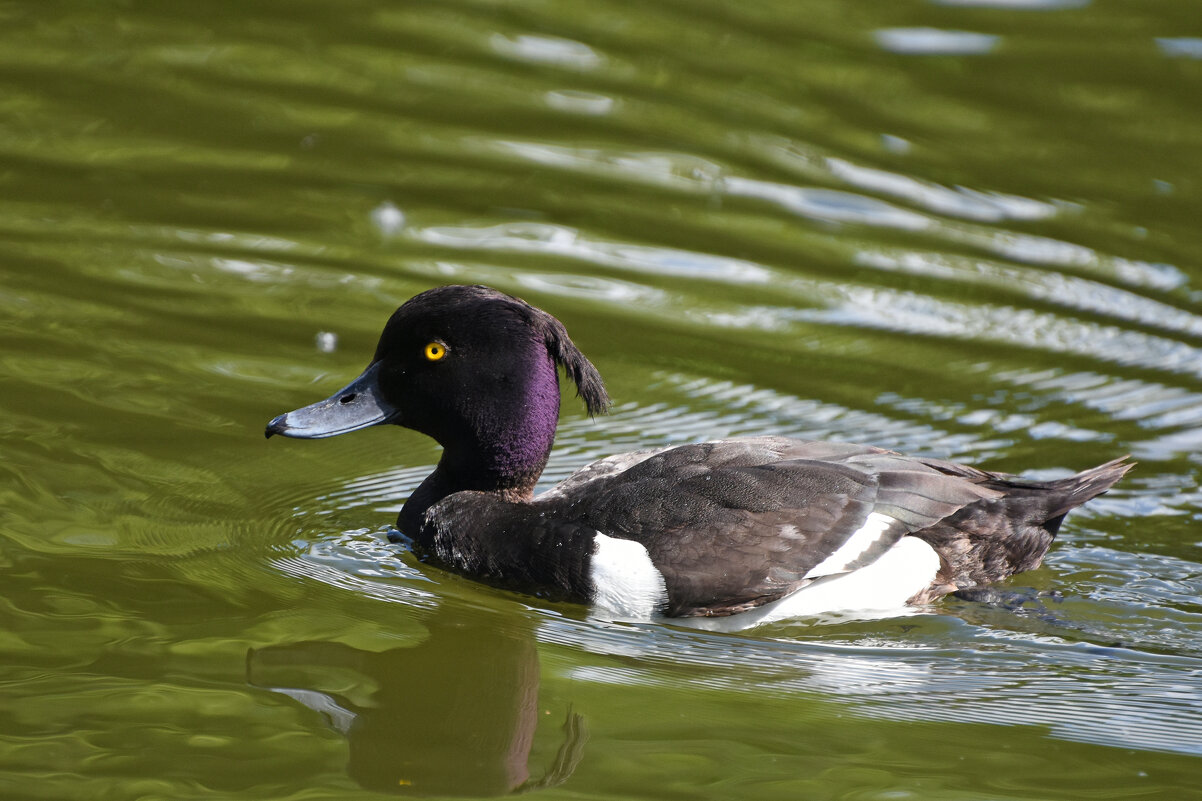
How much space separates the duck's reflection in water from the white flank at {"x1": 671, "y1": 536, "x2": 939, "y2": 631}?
1.02m

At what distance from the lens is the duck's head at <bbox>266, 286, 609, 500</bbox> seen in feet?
19.7

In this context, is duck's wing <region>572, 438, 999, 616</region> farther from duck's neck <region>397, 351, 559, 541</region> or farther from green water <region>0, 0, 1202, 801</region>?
duck's neck <region>397, 351, 559, 541</region>

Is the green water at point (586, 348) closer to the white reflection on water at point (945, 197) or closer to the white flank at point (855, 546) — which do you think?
the white reflection on water at point (945, 197)

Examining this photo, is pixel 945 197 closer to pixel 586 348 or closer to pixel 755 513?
pixel 586 348

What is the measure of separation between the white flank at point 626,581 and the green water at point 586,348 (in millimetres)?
111

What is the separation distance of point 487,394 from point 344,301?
2.69m

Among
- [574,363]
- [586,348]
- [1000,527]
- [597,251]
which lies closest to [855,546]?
[1000,527]

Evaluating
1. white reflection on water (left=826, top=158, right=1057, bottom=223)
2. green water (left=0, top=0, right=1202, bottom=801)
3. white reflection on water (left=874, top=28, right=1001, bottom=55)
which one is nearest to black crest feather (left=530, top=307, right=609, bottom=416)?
green water (left=0, top=0, right=1202, bottom=801)

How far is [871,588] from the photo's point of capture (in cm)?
575

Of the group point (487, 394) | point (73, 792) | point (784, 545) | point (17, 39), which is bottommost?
point (73, 792)

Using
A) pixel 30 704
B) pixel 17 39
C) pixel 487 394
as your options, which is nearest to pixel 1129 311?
pixel 487 394

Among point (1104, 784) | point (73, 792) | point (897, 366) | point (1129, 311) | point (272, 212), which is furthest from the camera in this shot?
point (272, 212)

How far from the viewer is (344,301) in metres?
8.50

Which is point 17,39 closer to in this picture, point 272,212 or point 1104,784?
point 272,212
